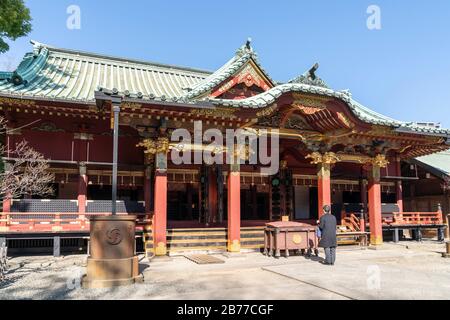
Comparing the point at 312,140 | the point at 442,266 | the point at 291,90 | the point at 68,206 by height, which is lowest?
the point at 442,266

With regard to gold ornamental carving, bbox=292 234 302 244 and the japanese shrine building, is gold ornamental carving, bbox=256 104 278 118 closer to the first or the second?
the japanese shrine building

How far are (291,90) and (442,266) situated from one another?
24.1 feet

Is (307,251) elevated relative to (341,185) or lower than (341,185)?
lower

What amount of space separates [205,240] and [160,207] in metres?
2.51

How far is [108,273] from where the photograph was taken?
806 cm

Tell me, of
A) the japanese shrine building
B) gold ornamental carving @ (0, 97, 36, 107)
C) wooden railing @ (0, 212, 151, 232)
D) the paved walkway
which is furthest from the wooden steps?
gold ornamental carving @ (0, 97, 36, 107)

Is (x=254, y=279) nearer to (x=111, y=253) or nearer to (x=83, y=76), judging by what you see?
(x=111, y=253)

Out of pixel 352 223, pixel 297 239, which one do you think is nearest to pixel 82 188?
pixel 297 239

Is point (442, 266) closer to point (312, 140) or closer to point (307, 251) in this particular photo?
point (307, 251)

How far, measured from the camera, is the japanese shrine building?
12.6m

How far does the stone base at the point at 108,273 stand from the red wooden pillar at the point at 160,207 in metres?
4.05

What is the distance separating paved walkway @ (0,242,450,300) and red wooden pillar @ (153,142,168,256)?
1.97 ft
